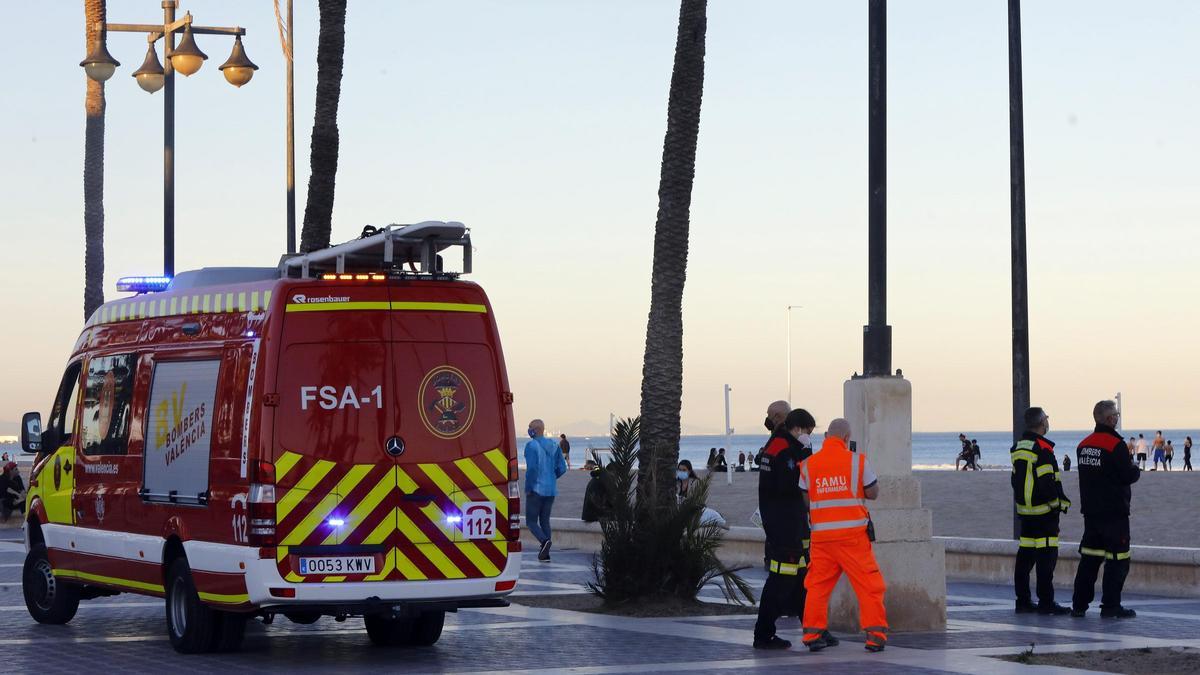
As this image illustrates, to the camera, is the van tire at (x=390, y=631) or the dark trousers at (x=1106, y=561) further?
the dark trousers at (x=1106, y=561)

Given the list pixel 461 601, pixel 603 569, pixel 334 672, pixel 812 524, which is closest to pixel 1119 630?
pixel 812 524

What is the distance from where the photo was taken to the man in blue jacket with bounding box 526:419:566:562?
2208 centimetres

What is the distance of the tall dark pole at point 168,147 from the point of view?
24.4 metres

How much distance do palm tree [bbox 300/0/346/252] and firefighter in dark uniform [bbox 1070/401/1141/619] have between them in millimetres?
11536

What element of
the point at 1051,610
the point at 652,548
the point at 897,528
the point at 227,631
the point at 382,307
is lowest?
the point at 1051,610

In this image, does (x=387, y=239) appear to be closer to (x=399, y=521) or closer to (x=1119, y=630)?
(x=399, y=521)

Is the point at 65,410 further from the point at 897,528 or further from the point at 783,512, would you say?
the point at 897,528

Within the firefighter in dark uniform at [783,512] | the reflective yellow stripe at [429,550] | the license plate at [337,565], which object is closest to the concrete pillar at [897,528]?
the firefighter in dark uniform at [783,512]

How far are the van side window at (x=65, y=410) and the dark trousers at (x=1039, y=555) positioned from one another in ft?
27.4

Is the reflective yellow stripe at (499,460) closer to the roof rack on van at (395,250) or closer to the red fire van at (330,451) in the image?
the red fire van at (330,451)

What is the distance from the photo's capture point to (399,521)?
1227 centimetres

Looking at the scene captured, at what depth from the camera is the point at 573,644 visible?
13.3 m

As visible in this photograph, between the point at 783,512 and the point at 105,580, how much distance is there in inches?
212

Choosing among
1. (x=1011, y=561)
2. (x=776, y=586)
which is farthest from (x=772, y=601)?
(x=1011, y=561)
